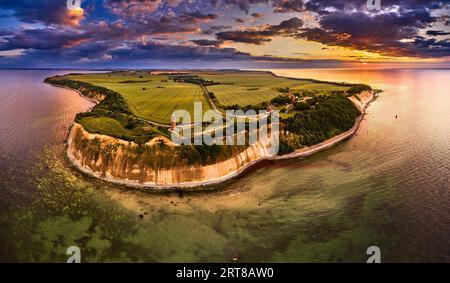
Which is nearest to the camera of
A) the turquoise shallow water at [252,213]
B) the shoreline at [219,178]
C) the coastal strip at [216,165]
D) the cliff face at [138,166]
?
the turquoise shallow water at [252,213]

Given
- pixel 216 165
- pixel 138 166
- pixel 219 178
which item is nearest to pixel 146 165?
pixel 138 166

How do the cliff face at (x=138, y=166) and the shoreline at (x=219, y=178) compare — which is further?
the cliff face at (x=138, y=166)

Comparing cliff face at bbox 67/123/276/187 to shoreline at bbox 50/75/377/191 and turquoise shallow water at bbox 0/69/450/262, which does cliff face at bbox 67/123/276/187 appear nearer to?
shoreline at bbox 50/75/377/191

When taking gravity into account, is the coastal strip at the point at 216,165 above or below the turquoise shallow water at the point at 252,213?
above

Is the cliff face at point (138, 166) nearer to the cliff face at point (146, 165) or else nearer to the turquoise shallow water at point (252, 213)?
the cliff face at point (146, 165)

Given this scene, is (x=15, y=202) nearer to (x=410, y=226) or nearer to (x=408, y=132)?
(x=410, y=226)

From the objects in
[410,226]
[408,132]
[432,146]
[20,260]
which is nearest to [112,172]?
[20,260]

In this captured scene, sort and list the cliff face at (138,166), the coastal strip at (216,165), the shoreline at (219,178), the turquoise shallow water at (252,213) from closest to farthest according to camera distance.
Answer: the turquoise shallow water at (252,213), the shoreline at (219,178), the coastal strip at (216,165), the cliff face at (138,166)

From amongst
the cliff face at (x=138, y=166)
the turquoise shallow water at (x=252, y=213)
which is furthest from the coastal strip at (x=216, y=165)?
the turquoise shallow water at (x=252, y=213)
